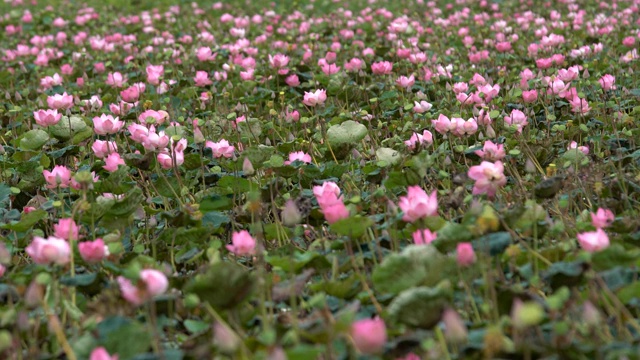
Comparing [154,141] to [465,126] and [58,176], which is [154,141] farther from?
[465,126]

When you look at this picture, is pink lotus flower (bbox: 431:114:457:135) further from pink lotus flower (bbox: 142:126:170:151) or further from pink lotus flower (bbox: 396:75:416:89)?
pink lotus flower (bbox: 396:75:416:89)

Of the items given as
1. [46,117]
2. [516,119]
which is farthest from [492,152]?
[46,117]

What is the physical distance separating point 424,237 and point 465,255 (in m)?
0.30

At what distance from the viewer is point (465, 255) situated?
1.98m

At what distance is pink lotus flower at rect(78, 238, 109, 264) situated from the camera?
223 cm

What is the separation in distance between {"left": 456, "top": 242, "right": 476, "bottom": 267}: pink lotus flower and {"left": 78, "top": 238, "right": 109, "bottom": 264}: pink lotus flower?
96 cm

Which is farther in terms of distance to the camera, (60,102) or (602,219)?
(60,102)

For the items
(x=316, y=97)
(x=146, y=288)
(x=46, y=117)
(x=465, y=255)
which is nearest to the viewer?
(x=146, y=288)

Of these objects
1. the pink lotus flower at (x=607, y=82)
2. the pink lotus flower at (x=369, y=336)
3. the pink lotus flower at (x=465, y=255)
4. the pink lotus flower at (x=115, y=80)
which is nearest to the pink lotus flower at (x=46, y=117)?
the pink lotus flower at (x=115, y=80)

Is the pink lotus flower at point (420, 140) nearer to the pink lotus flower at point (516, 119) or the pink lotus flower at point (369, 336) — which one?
the pink lotus flower at point (516, 119)

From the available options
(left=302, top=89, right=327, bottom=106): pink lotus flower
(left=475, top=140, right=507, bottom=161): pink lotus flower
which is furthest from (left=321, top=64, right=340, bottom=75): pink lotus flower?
(left=475, top=140, right=507, bottom=161): pink lotus flower

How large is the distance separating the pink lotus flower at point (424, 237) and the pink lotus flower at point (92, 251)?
0.85m

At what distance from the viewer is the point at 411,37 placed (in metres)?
7.13

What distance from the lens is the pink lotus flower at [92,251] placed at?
2.23m
